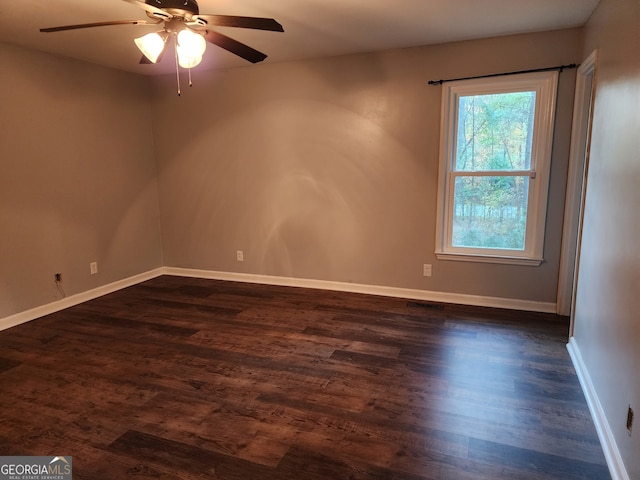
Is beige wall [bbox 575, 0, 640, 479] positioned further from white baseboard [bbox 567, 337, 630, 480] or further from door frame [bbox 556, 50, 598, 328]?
door frame [bbox 556, 50, 598, 328]

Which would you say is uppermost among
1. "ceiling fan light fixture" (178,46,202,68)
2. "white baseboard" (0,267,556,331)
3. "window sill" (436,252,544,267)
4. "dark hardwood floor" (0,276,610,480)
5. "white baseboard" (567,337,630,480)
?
Answer: "ceiling fan light fixture" (178,46,202,68)

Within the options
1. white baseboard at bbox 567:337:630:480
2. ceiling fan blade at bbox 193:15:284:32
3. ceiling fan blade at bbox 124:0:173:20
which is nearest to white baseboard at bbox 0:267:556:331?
white baseboard at bbox 567:337:630:480

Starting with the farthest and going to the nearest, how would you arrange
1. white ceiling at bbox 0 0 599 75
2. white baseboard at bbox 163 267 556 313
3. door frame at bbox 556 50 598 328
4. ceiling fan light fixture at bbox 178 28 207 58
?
1. white baseboard at bbox 163 267 556 313
2. door frame at bbox 556 50 598 328
3. white ceiling at bbox 0 0 599 75
4. ceiling fan light fixture at bbox 178 28 207 58

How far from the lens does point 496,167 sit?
354cm

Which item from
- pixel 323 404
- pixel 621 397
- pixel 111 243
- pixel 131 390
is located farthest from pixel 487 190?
pixel 111 243

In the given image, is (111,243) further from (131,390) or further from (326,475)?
(326,475)

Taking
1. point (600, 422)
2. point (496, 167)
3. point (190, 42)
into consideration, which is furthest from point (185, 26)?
point (600, 422)

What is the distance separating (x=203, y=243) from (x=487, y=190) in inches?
130

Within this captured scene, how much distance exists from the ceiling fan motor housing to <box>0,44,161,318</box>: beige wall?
2258 millimetres

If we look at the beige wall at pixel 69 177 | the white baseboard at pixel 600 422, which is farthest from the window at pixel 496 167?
the beige wall at pixel 69 177

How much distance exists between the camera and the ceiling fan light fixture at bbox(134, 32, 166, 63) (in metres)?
2.23

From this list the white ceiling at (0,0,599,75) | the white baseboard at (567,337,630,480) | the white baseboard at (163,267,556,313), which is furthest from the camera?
the white baseboard at (163,267,556,313)

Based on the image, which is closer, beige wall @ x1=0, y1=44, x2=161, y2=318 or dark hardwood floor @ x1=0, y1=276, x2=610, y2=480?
dark hardwood floor @ x1=0, y1=276, x2=610, y2=480

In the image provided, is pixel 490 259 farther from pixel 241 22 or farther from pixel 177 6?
pixel 177 6
